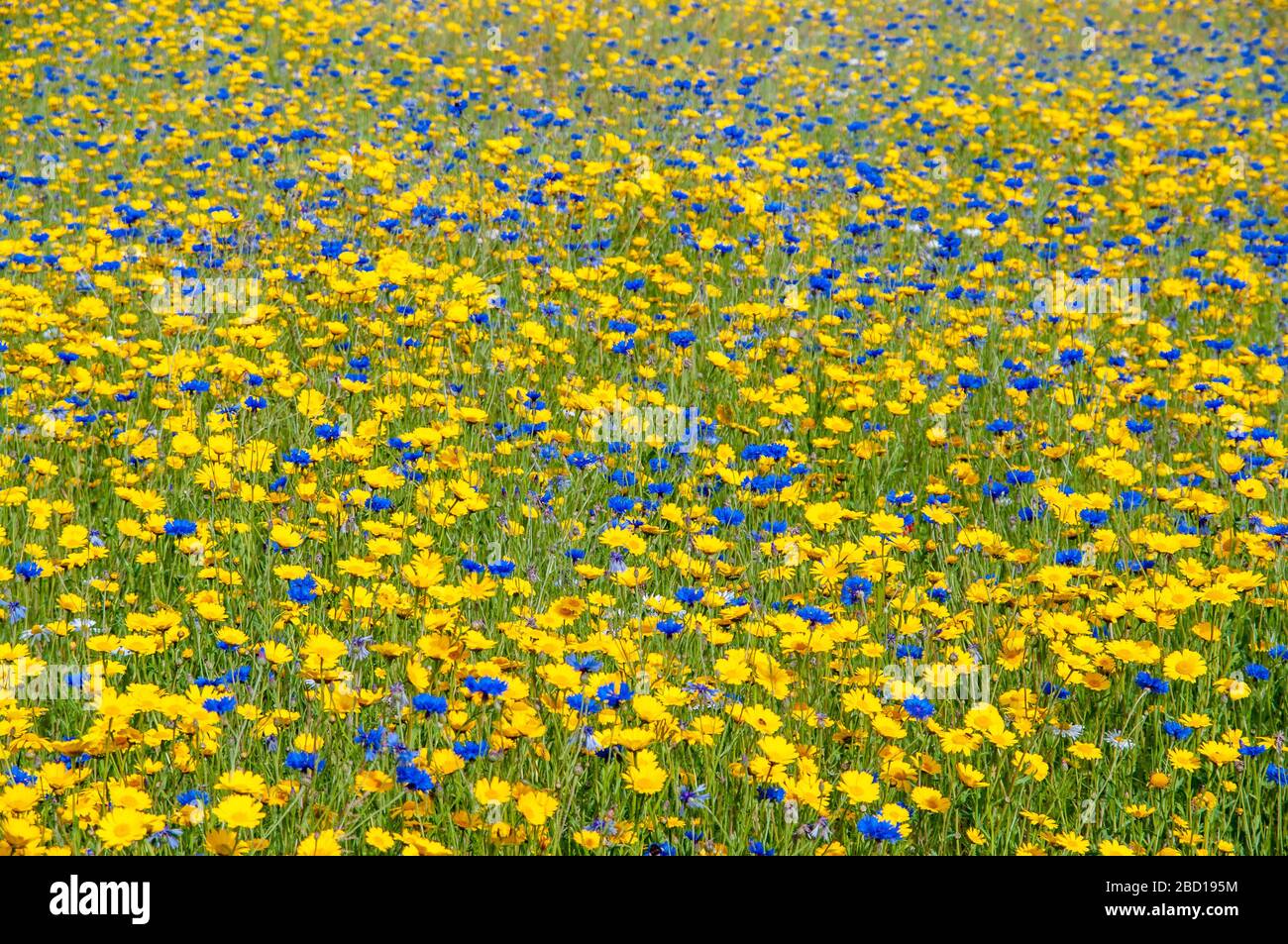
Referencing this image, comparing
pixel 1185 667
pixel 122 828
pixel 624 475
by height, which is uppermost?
pixel 624 475

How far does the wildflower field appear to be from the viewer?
2504mm

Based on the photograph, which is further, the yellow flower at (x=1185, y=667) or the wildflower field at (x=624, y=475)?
the yellow flower at (x=1185, y=667)

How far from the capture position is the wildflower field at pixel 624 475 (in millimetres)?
2504

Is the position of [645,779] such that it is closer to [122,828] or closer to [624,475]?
[122,828]

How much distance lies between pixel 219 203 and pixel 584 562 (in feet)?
12.1

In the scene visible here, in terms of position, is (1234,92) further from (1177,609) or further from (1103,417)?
(1177,609)

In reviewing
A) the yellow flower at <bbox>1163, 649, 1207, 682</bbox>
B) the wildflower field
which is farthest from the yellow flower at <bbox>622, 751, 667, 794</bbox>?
the yellow flower at <bbox>1163, 649, 1207, 682</bbox>

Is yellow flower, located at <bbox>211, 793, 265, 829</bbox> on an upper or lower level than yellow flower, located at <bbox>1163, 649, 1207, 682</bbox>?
lower

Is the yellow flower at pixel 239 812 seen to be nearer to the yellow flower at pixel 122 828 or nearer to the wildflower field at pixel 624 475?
the wildflower field at pixel 624 475

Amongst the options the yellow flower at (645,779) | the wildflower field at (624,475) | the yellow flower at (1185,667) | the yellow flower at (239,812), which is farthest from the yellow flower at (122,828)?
the yellow flower at (1185,667)

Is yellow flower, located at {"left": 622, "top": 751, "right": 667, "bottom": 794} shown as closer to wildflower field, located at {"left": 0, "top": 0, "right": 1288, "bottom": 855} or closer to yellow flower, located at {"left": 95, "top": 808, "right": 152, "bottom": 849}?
wildflower field, located at {"left": 0, "top": 0, "right": 1288, "bottom": 855}

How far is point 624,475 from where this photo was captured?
3.61 metres

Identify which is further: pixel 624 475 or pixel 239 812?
pixel 624 475

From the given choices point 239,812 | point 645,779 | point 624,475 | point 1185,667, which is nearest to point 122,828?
point 239,812
